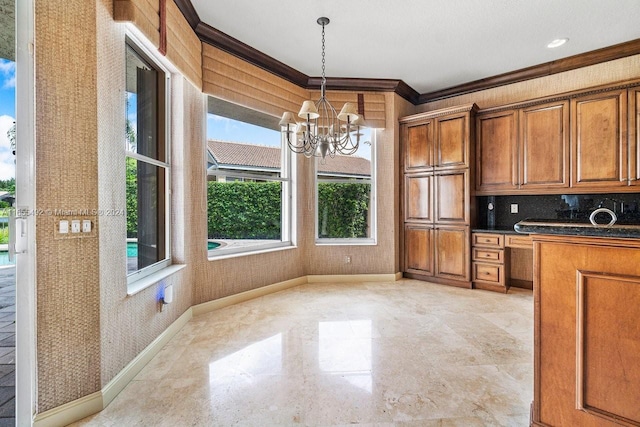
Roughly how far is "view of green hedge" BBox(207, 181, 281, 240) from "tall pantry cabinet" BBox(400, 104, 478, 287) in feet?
6.61

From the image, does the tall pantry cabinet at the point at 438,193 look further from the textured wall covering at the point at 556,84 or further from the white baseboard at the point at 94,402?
the white baseboard at the point at 94,402

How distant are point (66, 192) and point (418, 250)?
4174 millimetres

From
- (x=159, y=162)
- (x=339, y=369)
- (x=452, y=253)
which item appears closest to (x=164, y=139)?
(x=159, y=162)

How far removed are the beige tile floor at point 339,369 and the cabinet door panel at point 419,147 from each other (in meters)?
2.07

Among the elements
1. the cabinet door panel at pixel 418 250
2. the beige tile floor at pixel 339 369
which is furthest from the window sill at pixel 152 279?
the cabinet door panel at pixel 418 250

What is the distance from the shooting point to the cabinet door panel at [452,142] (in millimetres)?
4164

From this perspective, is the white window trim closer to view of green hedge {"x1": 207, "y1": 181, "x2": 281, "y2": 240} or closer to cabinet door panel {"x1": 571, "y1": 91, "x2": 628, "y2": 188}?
view of green hedge {"x1": 207, "y1": 181, "x2": 281, "y2": 240}

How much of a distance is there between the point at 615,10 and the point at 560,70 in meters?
1.09

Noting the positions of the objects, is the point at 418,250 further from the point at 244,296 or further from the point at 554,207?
the point at 244,296

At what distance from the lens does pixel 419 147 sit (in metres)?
4.56

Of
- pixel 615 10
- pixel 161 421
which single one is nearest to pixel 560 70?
pixel 615 10

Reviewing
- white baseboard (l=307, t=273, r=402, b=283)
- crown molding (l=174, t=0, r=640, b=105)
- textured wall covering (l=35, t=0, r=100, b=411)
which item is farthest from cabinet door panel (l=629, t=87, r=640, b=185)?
textured wall covering (l=35, t=0, r=100, b=411)

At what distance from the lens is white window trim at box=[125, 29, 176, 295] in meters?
2.26

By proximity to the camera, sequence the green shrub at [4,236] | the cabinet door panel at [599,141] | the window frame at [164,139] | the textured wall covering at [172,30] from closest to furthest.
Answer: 1. the green shrub at [4,236]
2. the textured wall covering at [172,30]
3. the window frame at [164,139]
4. the cabinet door panel at [599,141]
